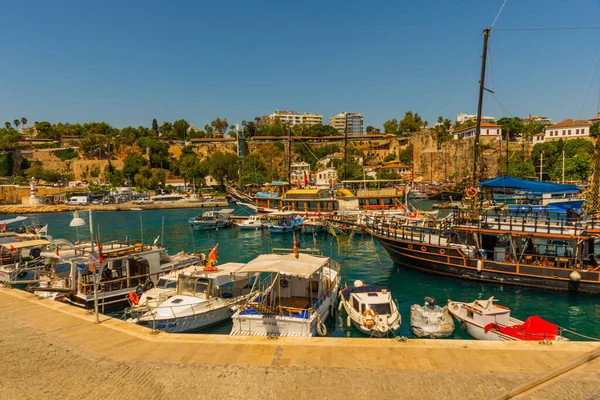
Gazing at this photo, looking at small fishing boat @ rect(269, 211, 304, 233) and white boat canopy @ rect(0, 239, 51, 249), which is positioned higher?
white boat canopy @ rect(0, 239, 51, 249)

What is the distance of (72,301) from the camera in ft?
62.2

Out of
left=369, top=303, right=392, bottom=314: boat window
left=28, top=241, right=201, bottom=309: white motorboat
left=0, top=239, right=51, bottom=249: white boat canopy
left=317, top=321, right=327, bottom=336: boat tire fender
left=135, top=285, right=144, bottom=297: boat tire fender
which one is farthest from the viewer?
left=0, top=239, right=51, bottom=249: white boat canopy

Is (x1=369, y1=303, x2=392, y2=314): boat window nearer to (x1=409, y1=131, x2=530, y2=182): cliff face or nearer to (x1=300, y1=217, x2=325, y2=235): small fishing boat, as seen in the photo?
(x1=300, y1=217, x2=325, y2=235): small fishing boat

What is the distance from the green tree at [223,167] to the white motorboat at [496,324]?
9600 centimetres

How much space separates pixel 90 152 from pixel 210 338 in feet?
441

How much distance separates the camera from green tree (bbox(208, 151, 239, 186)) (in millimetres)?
108000

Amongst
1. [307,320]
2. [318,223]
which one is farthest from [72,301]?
[318,223]

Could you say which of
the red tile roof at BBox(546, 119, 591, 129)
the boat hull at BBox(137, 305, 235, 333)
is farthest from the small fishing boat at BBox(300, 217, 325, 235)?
the red tile roof at BBox(546, 119, 591, 129)

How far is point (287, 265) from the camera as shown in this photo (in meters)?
15.6

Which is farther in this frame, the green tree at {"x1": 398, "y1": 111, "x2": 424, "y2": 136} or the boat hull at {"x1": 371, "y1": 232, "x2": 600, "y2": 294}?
the green tree at {"x1": 398, "y1": 111, "x2": 424, "y2": 136}

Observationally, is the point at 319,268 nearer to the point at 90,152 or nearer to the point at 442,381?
the point at 442,381

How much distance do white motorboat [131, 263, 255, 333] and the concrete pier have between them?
304 cm

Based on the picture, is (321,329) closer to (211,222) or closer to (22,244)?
(22,244)

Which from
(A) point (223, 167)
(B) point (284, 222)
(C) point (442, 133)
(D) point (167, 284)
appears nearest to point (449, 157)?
(C) point (442, 133)
